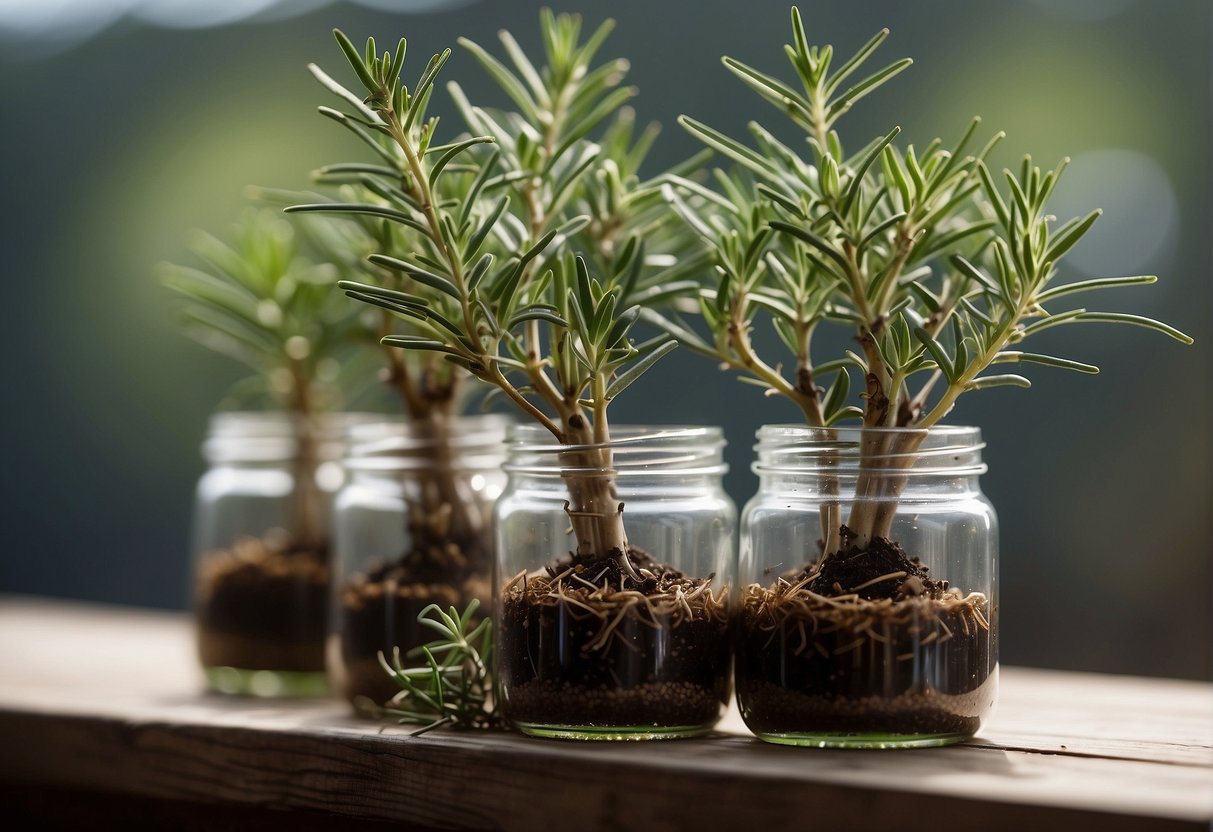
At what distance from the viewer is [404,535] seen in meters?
0.86

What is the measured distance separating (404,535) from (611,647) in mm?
266

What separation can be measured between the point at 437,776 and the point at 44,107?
154 centimetres

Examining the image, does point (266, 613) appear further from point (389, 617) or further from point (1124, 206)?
point (1124, 206)

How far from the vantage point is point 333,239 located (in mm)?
933

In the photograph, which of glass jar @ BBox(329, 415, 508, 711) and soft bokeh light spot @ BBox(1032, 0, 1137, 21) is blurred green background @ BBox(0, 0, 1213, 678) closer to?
soft bokeh light spot @ BBox(1032, 0, 1137, 21)

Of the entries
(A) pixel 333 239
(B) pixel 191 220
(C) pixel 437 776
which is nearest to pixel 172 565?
(B) pixel 191 220

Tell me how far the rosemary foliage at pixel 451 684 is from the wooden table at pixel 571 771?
29mm

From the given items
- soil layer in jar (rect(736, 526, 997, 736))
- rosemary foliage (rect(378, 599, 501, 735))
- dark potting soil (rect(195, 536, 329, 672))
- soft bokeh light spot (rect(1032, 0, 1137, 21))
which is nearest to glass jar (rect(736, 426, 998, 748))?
soil layer in jar (rect(736, 526, 997, 736))

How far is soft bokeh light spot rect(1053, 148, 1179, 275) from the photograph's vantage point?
1.20 m

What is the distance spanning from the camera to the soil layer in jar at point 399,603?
807mm

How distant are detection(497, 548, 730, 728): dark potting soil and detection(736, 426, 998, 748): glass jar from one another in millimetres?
30

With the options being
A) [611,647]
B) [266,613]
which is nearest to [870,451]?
[611,647]

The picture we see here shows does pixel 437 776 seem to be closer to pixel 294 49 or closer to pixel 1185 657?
pixel 1185 657

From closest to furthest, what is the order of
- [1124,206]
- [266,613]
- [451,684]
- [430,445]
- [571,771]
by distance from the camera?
[571,771] < [451,684] < [430,445] < [266,613] < [1124,206]
